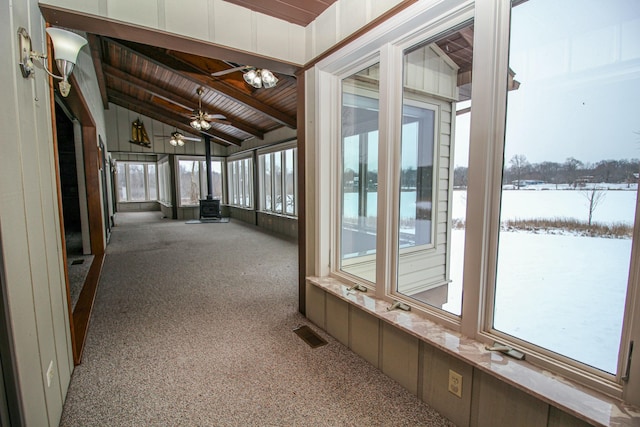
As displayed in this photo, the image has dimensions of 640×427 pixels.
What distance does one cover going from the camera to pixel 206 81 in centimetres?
545

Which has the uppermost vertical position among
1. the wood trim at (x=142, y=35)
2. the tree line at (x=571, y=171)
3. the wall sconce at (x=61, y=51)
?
the wood trim at (x=142, y=35)

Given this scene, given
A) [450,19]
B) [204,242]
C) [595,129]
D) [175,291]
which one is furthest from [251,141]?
[595,129]

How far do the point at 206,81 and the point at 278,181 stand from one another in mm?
3212

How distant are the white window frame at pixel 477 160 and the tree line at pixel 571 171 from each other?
0.12 meters

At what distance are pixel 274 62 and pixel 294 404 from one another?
8.13ft

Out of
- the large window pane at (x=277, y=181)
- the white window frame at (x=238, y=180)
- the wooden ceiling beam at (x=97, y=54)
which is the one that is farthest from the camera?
the white window frame at (x=238, y=180)

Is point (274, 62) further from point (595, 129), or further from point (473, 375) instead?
point (473, 375)

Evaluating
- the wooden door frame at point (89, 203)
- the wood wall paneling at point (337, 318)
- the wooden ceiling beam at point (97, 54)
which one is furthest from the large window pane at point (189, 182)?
the wood wall paneling at point (337, 318)

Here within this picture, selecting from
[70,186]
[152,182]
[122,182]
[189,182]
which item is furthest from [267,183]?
[122,182]

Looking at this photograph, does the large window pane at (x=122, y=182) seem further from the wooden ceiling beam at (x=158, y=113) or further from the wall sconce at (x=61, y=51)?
the wall sconce at (x=61, y=51)

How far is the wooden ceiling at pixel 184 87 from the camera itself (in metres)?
4.89

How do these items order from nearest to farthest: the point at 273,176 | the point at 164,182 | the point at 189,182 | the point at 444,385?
the point at 444,385, the point at 273,176, the point at 189,182, the point at 164,182

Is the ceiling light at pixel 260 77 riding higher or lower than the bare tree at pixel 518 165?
higher

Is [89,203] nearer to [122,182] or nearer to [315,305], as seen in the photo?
[315,305]
